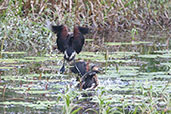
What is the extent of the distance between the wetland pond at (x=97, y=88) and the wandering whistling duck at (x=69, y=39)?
1.08ft

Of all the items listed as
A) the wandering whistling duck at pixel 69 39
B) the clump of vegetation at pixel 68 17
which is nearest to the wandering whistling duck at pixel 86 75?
the wandering whistling duck at pixel 69 39

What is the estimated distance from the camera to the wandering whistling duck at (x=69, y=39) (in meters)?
6.92

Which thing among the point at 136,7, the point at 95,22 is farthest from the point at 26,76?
the point at 136,7

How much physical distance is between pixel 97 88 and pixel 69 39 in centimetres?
126

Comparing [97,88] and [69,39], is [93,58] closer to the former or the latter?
[69,39]

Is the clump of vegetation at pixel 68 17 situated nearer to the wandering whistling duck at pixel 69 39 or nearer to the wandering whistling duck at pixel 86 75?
the wandering whistling duck at pixel 69 39

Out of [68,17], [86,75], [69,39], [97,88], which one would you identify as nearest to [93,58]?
[69,39]

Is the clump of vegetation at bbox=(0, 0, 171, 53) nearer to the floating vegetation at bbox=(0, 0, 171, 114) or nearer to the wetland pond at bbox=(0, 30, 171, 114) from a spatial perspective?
the floating vegetation at bbox=(0, 0, 171, 114)

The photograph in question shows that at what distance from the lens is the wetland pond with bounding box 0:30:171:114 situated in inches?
201

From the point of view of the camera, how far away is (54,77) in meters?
6.85

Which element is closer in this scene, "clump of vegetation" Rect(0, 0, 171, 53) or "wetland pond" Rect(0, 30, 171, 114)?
"wetland pond" Rect(0, 30, 171, 114)

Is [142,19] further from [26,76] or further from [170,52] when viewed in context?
[26,76]

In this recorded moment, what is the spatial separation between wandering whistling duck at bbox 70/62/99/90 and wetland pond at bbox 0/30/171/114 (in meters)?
0.10

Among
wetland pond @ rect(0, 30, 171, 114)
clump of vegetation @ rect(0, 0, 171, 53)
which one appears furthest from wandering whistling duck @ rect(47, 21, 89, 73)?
clump of vegetation @ rect(0, 0, 171, 53)
